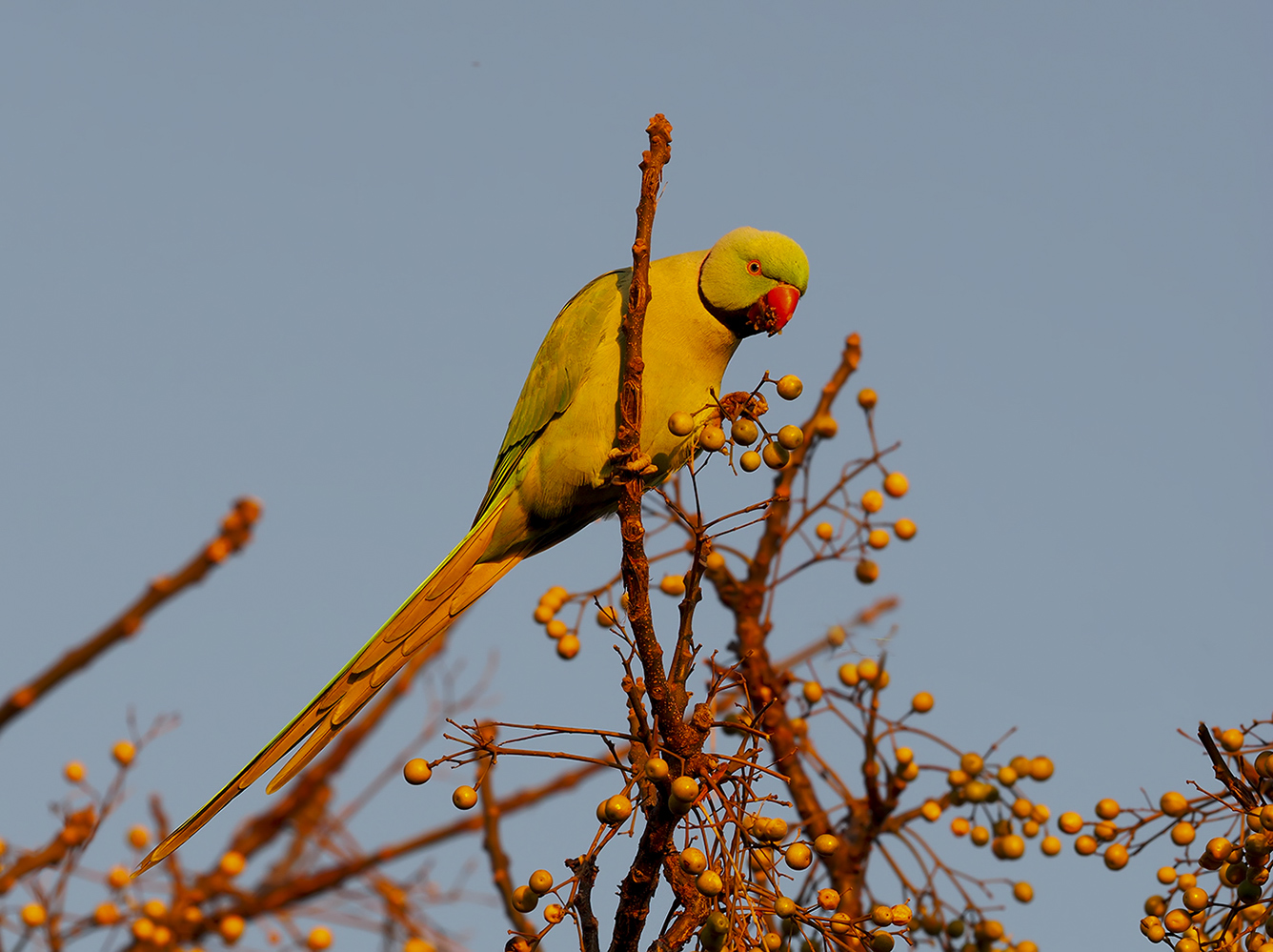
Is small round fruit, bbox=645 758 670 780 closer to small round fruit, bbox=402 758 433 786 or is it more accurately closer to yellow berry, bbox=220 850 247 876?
small round fruit, bbox=402 758 433 786

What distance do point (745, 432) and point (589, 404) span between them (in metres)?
0.96

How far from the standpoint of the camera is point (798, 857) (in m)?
2.34

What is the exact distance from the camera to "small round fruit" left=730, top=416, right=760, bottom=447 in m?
2.97

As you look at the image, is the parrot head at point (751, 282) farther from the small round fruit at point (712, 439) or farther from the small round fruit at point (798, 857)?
the small round fruit at point (798, 857)

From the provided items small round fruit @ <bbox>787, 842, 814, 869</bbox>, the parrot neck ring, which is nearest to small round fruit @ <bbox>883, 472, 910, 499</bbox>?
the parrot neck ring

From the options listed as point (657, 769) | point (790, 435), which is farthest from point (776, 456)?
point (657, 769)

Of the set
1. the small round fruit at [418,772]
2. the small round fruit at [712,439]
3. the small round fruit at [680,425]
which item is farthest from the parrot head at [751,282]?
the small round fruit at [418,772]

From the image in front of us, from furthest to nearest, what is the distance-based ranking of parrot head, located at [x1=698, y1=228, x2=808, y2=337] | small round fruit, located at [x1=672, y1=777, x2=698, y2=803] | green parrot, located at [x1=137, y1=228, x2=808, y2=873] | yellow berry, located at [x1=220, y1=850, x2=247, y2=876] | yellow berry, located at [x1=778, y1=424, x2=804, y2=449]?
yellow berry, located at [x1=220, y1=850, x2=247, y2=876]
parrot head, located at [x1=698, y1=228, x2=808, y2=337]
green parrot, located at [x1=137, y1=228, x2=808, y2=873]
yellow berry, located at [x1=778, y1=424, x2=804, y2=449]
small round fruit, located at [x1=672, y1=777, x2=698, y2=803]

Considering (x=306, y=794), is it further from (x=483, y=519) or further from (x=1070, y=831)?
(x=1070, y=831)

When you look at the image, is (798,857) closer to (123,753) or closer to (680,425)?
(680,425)

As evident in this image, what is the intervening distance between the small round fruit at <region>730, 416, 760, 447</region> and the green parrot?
590 mm

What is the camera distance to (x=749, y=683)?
11.3 ft

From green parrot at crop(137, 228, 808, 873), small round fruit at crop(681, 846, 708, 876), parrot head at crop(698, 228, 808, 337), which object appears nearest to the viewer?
small round fruit at crop(681, 846, 708, 876)

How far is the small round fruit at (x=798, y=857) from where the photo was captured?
234 centimetres
